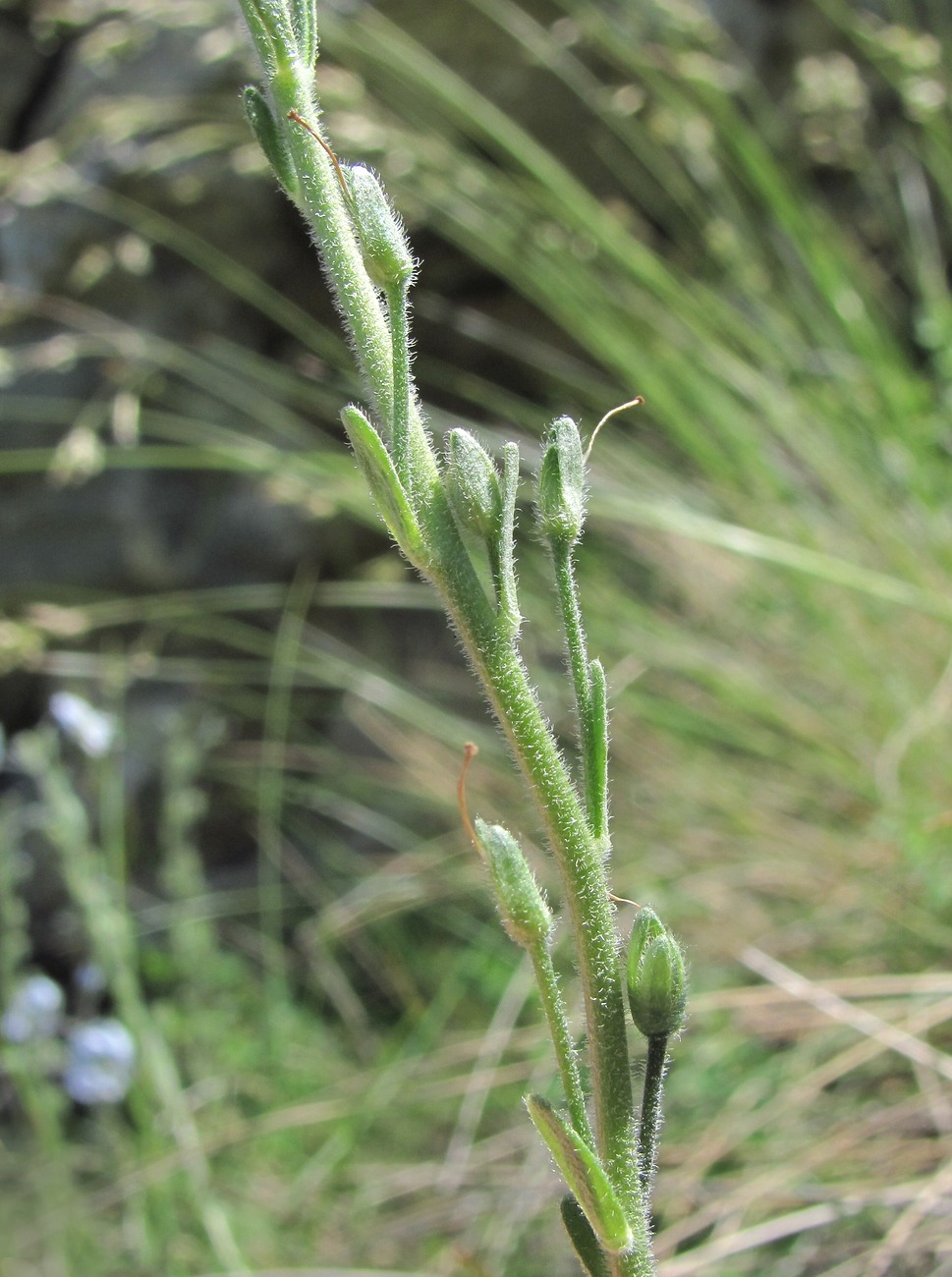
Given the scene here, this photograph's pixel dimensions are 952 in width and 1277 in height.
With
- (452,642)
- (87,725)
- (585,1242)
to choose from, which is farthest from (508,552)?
(452,642)

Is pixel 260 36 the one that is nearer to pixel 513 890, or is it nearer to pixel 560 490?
pixel 560 490

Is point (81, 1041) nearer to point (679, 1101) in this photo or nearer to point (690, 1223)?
point (679, 1101)

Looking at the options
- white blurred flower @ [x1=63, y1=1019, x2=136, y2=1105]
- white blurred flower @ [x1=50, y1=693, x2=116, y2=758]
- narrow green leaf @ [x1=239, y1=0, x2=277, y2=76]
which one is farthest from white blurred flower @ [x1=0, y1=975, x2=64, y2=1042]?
narrow green leaf @ [x1=239, y1=0, x2=277, y2=76]

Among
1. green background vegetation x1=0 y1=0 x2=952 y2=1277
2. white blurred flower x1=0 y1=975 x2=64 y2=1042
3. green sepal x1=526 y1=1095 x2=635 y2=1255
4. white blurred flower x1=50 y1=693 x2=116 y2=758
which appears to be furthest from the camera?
white blurred flower x1=50 y1=693 x2=116 y2=758

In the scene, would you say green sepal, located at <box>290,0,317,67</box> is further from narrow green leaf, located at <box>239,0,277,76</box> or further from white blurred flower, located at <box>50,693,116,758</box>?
white blurred flower, located at <box>50,693,116,758</box>

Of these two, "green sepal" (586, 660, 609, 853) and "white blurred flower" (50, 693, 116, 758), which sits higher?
"white blurred flower" (50, 693, 116, 758)

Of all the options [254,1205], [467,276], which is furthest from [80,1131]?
[467,276]

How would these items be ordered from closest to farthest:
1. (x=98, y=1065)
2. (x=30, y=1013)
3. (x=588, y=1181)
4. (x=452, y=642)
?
(x=588, y=1181)
(x=30, y=1013)
(x=98, y=1065)
(x=452, y=642)
